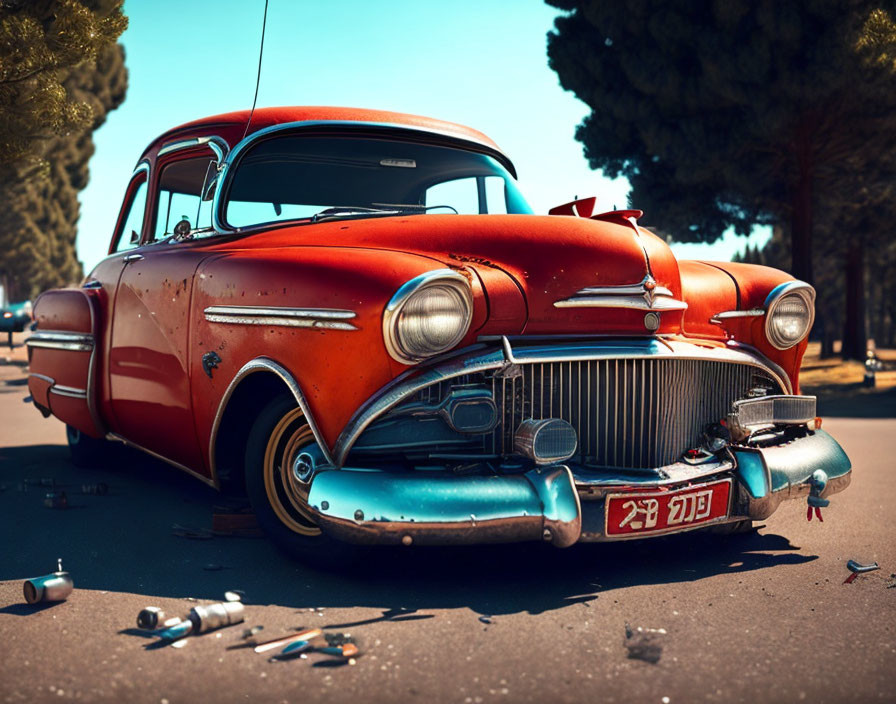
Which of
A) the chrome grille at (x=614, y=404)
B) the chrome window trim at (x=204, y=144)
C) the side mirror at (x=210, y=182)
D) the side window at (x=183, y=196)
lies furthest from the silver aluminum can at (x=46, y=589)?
the chrome window trim at (x=204, y=144)

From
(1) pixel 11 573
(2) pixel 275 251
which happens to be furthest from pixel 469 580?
(1) pixel 11 573

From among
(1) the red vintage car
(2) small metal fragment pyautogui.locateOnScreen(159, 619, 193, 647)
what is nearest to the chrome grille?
(1) the red vintage car

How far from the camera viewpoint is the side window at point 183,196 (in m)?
4.17

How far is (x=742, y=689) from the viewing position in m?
2.17

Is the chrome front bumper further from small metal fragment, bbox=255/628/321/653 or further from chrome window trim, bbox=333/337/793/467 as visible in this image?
small metal fragment, bbox=255/628/321/653

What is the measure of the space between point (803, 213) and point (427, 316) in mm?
13882

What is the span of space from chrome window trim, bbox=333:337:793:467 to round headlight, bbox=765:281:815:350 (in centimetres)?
69

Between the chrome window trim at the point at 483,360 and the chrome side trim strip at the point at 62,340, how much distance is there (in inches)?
86.8

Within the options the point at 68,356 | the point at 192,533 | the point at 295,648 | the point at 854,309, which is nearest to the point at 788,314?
the point at 295,648

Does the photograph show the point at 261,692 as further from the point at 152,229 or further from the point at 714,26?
the point at 714,26

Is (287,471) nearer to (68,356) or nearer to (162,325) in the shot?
(162,325)

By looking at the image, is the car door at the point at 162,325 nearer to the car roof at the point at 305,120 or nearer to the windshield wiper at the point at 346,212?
the car roof at the point at 305,120

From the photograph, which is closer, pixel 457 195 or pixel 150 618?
pixel 150 618

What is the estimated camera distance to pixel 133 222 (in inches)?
198
